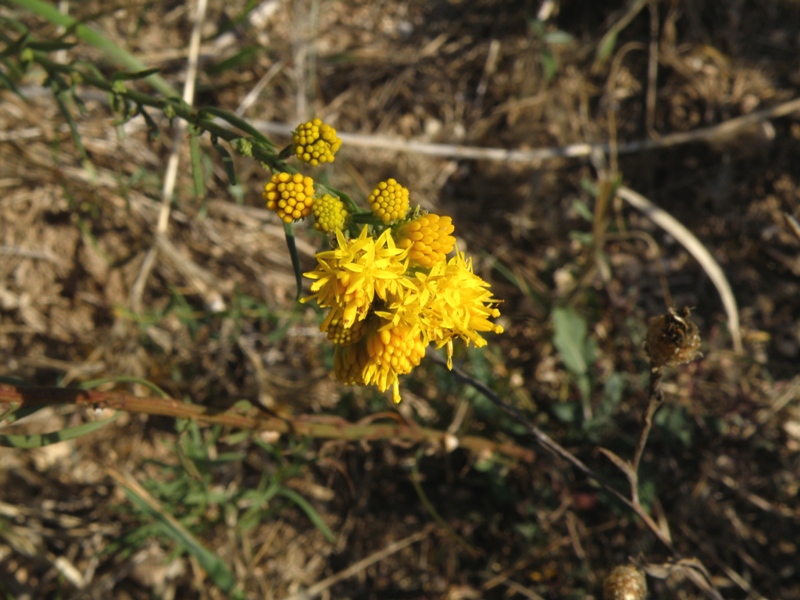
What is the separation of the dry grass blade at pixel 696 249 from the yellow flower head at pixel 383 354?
315 centimetres

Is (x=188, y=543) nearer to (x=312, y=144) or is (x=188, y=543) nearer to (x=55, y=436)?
(x=55, y=436)

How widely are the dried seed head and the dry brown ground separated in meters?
1.36

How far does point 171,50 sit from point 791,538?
233 inches

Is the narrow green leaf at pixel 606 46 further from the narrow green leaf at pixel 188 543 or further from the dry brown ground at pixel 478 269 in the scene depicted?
the narrow green leaf at pixel 188 543

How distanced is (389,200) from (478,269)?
2.67 m

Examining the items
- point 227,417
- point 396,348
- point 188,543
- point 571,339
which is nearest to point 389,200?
point 396,348

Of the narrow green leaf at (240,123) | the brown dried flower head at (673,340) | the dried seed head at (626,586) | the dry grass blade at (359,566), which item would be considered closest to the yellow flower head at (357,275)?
the narrow green leaf at (240,123)

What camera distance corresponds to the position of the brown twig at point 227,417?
226cm

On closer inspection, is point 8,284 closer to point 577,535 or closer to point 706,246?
point 577,535

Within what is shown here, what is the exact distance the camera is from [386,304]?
8.04 feet

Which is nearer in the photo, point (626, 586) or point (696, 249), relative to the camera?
point (626, 586)

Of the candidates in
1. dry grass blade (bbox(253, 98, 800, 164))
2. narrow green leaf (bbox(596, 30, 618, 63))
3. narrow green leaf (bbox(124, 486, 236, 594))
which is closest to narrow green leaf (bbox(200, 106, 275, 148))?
narrow green leaf (bbox(124, 486, 236, 594))

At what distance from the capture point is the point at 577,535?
165 inches

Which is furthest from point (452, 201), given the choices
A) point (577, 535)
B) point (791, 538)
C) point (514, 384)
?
point (791, 538)
